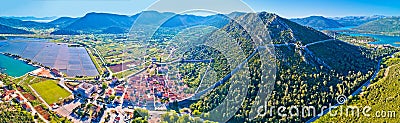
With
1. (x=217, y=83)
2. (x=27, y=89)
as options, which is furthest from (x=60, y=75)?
(x=217, y=83)

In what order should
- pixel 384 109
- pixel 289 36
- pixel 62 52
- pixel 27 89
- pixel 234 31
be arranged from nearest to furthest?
1. pixel 384 109
2. pixel 27 89
3. pixel 289 36
4. pixel 234 31
5. pixel 62 52

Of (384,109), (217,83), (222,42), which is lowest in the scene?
(384,109)

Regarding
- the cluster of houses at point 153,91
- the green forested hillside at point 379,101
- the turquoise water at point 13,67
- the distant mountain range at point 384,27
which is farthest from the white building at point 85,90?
the distant mountain range at point 384,27

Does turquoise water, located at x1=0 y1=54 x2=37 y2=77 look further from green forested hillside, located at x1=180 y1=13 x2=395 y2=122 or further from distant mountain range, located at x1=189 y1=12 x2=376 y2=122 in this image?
green forested hillside, located at x1=180 y1=13 x2=395 y2=122

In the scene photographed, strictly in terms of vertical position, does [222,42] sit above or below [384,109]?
above

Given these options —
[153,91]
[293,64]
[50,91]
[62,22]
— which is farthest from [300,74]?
[62,22]

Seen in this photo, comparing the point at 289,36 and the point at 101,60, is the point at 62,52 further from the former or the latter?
the point at 289,36

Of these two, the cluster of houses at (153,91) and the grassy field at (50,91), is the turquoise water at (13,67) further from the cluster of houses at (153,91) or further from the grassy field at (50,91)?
the cluster of houses at (153,91)
